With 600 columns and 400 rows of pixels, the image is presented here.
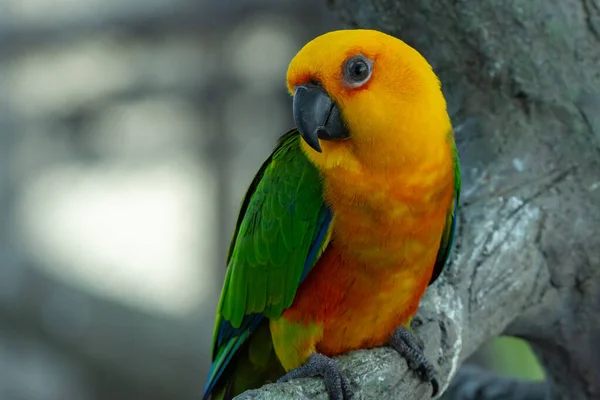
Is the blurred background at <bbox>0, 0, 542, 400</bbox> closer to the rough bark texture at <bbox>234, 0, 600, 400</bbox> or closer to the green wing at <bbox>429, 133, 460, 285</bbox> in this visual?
the rough bark texture at <bbox>234, 0, 600, 400</bbox>

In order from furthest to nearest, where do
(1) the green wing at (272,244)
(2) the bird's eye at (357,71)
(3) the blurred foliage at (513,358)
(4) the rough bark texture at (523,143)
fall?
(3) the blurred foliage at (513,358), (4) the rough bark texture at (523,143), (1) the green wing at (272,244), (2) the bird's eye at (357,71)

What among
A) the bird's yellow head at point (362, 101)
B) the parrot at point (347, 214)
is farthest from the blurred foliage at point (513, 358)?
the bird's yellow head at point (362, 101)

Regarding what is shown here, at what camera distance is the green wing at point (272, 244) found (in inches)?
57.1

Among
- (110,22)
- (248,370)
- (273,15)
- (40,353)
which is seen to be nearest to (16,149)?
(110,22)

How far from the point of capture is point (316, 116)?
4.40 feet

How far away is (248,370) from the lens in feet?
5.60

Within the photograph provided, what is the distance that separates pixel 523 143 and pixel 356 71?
0.67 m

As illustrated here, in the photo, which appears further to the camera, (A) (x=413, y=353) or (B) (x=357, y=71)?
(A) (x=413, y=353)

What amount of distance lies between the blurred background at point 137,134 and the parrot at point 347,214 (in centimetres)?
227

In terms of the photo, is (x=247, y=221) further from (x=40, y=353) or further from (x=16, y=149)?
(x=16, y=149)

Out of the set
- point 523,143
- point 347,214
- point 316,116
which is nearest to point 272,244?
point 347,214

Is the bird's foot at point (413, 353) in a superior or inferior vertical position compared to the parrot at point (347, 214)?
inferior

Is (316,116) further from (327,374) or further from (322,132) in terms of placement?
(327,374)

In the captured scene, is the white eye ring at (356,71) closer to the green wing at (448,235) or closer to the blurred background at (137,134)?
the green wing at (448,235)
